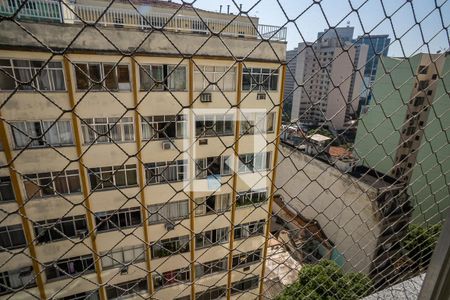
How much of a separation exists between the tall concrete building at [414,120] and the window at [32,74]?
2.22 metres

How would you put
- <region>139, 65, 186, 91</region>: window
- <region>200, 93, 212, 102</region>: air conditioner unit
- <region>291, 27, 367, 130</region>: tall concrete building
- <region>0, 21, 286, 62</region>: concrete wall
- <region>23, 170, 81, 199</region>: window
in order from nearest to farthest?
1. <region>291, 27, 367, 130</region>: tall concrete building
2. <region>0, 21, 286, 62</region>: concrete wall
3. <region>139, 65, 186, 91</region>: window
4. <region>23, 170, 81, 199</region>: window
5. <region>200, 93, 212, 102</region>: air conditioner unit

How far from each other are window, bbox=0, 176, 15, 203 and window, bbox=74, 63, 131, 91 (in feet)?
3.52

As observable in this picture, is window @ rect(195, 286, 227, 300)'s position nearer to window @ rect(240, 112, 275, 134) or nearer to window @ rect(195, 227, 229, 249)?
window @ rect(195, 227, 229, 249)

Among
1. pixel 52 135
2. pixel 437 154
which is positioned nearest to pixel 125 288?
pixel 52 135

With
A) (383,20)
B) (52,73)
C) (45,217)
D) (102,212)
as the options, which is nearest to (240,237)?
(102,212)

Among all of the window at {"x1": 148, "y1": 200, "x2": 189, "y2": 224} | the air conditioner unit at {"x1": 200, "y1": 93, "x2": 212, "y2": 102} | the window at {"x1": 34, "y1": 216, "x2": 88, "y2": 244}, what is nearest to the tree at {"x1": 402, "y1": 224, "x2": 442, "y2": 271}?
the air conditioner unit at {"x1": 200, "y1": 93, "x2": 212, "y2": 102}

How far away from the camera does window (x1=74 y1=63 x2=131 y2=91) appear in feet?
7.28

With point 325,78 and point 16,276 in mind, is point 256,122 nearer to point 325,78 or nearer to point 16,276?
point 325,78

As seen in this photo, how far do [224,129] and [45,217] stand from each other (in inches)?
76.3

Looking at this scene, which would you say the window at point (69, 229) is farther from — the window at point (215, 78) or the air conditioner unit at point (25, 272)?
the window at point (215, 78)

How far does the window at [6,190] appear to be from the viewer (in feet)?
8.02

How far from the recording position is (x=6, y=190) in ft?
8.13

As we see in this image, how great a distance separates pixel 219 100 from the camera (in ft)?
9.43

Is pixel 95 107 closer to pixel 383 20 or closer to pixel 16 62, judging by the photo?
pixel 16 62
